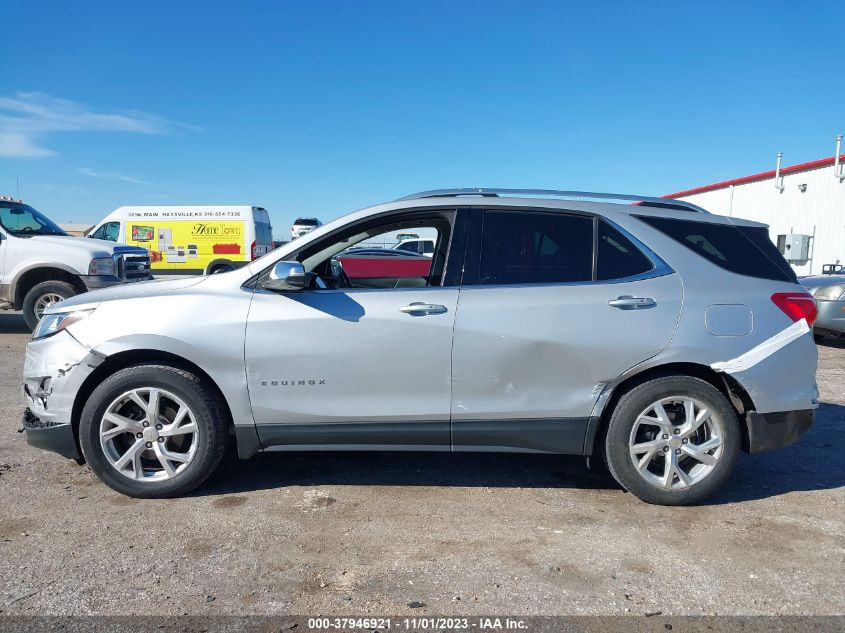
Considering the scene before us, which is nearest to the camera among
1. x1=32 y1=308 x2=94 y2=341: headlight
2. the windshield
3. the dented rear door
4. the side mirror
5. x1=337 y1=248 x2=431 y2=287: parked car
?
the side mirror

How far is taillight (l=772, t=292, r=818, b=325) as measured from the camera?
3678 mm

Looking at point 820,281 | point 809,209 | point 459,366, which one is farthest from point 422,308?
point 809,209

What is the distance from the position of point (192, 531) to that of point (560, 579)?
1920mm

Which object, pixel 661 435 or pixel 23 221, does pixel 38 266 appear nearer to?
pixel 23 221

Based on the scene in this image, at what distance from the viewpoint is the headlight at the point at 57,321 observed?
12.2 ft

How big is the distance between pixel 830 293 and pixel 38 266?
11497 millimetres

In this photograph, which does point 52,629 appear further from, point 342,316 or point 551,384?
point 551,384

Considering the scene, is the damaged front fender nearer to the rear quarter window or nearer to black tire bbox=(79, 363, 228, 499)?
black tire bbox=(79, 363, 228, 499)

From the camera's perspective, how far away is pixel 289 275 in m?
3.47

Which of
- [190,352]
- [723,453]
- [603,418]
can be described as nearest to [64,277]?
[190,352]

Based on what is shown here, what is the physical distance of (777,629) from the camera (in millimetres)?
2578

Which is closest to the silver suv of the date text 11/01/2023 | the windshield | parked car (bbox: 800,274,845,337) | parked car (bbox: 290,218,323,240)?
the date text 11/01/2023

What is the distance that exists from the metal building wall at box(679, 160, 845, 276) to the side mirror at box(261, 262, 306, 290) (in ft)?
57.5

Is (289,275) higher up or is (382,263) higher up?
(382,263)
